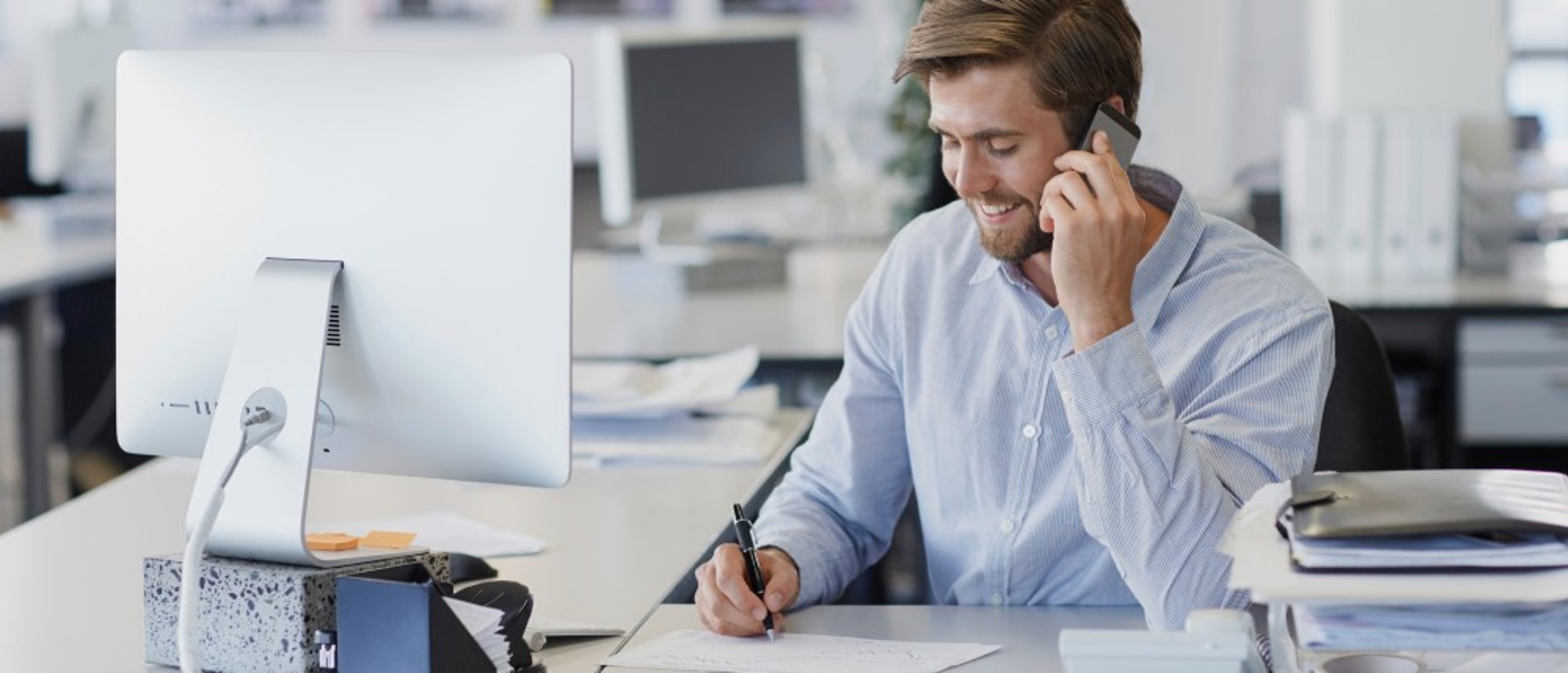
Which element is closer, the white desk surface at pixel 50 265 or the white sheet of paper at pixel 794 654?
the white sheet of paper at pixel 794 654

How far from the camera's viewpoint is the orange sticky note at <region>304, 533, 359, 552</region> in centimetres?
149

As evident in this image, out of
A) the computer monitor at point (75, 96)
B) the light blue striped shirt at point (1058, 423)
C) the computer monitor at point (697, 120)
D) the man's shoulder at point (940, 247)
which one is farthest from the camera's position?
the computer monitor at point (75, 96)

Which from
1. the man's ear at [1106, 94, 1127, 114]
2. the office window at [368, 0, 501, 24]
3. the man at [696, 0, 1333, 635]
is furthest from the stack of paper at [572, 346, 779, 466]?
the office window at [368, 0, 501, 24]

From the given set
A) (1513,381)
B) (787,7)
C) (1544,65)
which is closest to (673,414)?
(1513,381)

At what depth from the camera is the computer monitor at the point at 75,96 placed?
477 centimetres

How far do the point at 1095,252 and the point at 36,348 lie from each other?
341 centimetres

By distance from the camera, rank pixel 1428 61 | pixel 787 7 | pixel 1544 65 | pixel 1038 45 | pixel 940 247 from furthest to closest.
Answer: pixel 787 7 < pixel 1544 65 < pixel 1428 61 < pixel 940 247 < pixel 1038 45

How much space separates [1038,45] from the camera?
5.57 feet

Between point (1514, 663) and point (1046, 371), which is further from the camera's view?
point (1046, 371)

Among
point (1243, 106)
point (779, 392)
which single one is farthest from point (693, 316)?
point (1243, 106)

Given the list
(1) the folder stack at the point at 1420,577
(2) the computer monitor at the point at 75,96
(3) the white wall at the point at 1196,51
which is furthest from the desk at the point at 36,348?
(1) the folder stack at the point at 1420,577

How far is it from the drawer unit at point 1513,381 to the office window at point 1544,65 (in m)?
2.70

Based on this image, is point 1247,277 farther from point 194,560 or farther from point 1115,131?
point 194,560

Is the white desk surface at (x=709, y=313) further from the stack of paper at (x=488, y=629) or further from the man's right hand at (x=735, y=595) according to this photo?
the stack of paper at (x=488, y=629)
